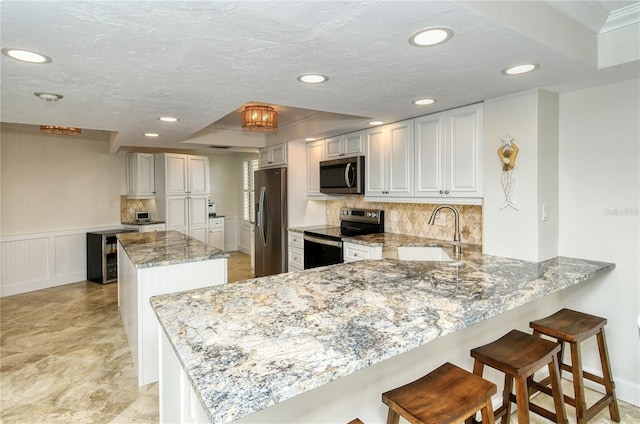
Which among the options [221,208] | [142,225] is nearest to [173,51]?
[142,225]

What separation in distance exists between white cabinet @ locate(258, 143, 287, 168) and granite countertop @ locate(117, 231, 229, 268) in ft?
5.71

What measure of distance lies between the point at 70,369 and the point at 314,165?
3.28 m

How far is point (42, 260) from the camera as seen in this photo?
198 inches

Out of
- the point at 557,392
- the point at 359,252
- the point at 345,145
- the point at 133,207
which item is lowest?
the point at 557,392

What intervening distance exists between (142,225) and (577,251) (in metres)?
5.58

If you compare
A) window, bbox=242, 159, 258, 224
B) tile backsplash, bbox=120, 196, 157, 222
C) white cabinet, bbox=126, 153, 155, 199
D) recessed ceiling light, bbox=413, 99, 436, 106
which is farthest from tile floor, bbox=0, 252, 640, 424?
window, bbox=242, 159, 258, 224

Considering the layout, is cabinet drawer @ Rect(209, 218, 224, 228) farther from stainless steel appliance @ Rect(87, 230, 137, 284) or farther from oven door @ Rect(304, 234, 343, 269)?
oven door @ Rect(304, 234, 343, 269)

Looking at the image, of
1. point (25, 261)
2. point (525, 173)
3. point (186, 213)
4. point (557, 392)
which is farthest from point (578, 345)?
point (25, 261)

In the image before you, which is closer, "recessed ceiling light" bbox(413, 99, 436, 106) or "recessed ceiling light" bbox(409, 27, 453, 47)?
"recessed ceiling light" bbox(409, 27, 453, 47)

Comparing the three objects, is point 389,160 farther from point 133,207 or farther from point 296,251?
point 133,207

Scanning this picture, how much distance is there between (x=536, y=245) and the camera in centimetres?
236

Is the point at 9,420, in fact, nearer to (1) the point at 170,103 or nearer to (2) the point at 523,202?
(1) the point at 170,103

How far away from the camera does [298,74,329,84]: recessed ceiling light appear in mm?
1937

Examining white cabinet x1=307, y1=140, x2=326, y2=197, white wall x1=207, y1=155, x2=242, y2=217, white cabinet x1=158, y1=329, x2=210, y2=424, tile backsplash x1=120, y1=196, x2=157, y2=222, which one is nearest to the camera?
white cabinet x1=158, y1=329, x2=210, y2=424
